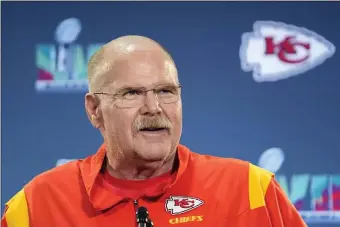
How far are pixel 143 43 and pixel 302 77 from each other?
0.84m

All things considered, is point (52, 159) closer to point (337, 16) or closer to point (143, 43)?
point (143, 43)

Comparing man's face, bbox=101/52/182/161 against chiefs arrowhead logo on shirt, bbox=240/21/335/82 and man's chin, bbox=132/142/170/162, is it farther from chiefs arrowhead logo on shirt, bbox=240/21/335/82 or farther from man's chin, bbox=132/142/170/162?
chiefs arrowhead logo on shirt, bbox=240/21/335/82

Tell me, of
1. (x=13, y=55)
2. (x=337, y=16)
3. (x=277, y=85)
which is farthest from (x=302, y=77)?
(x=13, y=55)

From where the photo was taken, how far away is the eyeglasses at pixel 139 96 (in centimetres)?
144

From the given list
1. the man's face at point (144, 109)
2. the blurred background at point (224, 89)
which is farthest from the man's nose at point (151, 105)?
the blurred background at point (224, 89)

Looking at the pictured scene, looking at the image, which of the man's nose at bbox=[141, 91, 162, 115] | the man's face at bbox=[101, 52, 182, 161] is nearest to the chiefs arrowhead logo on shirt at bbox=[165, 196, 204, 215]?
the man's face at bbox=[101, 52, 182, 161]

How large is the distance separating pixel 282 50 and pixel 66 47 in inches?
28.1

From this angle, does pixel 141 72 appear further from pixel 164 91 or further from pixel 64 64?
pixel 64 64

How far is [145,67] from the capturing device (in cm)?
145

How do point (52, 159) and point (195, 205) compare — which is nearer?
point (195, 205)

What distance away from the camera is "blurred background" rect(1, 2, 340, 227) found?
2.16 meters

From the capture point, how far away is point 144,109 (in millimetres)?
1421

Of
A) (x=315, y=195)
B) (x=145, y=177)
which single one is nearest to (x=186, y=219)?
(x=145, y=177)

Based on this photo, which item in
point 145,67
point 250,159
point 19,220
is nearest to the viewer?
point 145,67
